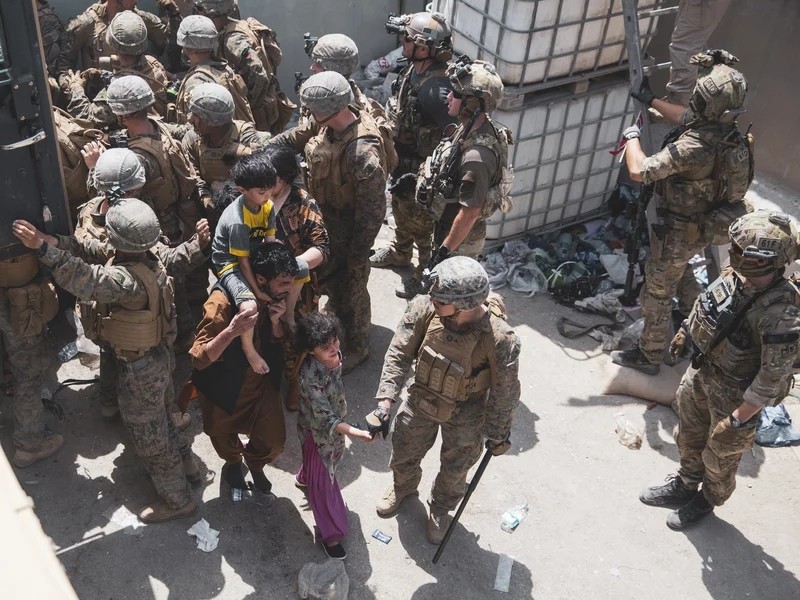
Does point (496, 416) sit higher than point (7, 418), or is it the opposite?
point (496, 416)

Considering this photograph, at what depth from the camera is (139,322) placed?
3898 millimetres

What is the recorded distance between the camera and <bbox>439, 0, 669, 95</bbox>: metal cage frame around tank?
614cm

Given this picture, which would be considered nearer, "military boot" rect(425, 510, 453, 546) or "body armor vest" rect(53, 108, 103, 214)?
"military boot" rect(425, 510, 453, 546)

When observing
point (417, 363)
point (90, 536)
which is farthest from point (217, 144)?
point (90, 536)

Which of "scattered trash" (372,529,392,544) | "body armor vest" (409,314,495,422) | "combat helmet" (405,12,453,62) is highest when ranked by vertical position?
"combat helmet" (405,12,453,62)

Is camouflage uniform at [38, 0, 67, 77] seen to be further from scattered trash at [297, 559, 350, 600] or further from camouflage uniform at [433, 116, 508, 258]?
A: scattered trash at [297, 559, 350, 600]

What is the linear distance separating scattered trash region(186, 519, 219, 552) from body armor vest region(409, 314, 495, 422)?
4.78 ft

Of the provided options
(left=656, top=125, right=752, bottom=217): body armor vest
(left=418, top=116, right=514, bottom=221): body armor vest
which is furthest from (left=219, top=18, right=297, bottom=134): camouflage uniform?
(left=656, top=125, right=752, bottom=217): body armor vest

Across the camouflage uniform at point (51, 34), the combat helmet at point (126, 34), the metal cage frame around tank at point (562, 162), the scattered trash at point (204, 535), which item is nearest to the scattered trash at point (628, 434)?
the metal cage frame around tank at point (562, 162)

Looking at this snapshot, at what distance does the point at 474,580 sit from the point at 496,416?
104cm

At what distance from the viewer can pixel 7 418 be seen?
194 inches

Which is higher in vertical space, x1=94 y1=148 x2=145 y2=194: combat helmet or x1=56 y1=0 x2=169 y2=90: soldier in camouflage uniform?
x1=94 y1=148 x2=145 y2=194: combat helmet

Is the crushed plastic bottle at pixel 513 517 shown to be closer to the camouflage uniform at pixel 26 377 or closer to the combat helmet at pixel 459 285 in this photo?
the combat helmet at pixel 459 285

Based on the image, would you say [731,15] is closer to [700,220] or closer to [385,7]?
[700,220]
